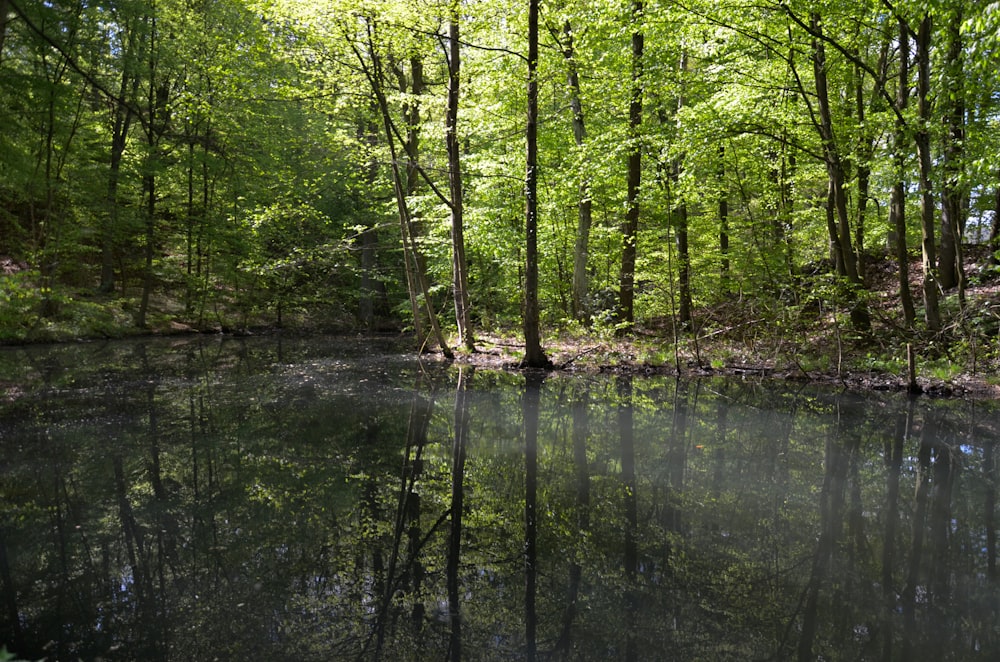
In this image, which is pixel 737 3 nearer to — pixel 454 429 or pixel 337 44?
pixel 337 44

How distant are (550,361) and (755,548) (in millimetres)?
9649

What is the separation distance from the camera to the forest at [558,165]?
452 inches

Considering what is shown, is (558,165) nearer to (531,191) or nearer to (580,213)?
(580,213)

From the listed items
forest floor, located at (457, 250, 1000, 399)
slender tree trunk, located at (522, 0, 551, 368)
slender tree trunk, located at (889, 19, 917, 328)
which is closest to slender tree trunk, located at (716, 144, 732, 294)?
forest floor, located at (457, 250, 1000, 399)

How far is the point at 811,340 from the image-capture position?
1334 centimetres

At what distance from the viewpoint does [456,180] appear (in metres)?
14.4

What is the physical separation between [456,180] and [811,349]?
27.8 ft

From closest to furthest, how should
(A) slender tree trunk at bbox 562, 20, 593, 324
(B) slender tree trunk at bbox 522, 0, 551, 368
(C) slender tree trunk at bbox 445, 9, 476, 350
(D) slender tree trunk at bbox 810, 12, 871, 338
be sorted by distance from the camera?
(D) slender tree trunk at bbox 810, 12, 871, 338, (B) slender tree trunk at bbox 522, 0, 551, 368, (C) slender tree trunk at bbox 445, 9, 476, 350, (A) slender tree trunk at bbox 562, 20, 593, 324

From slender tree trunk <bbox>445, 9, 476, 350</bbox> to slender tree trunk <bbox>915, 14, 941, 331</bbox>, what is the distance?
336 inches

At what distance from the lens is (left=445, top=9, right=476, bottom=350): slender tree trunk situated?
1362 cm

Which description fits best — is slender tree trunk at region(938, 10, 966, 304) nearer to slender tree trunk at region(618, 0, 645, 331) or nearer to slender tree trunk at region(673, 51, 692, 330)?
slender tree trunk at region(673, 51, 692, 330)

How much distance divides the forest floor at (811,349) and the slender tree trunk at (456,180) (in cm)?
98

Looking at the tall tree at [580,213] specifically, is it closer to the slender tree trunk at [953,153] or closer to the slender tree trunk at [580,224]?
the slender tree trunk at [580,224]

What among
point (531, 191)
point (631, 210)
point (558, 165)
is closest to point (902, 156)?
point (631, 210)
